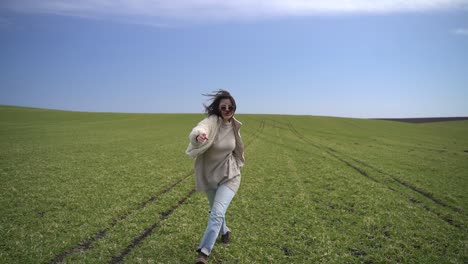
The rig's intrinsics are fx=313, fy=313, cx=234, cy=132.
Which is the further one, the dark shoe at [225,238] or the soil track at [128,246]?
the dark shoe at [225,238]

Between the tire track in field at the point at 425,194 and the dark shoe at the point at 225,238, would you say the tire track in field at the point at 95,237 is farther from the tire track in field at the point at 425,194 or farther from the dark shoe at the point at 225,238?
the tire track in field at the point at 425,194

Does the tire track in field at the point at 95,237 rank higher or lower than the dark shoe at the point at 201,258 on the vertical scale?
lower

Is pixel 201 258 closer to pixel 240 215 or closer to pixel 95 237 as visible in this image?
pixel 95 237

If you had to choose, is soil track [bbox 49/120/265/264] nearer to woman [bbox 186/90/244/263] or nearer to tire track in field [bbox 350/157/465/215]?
woman [bbox 186/90/244/263]

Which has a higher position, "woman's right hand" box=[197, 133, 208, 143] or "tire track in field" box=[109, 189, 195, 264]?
"woman's right hand" box=[197, 133, 208, 143]

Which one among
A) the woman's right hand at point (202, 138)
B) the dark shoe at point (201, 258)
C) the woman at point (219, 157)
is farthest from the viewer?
the woman at point (219, 157)

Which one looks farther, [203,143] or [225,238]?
[225,238]

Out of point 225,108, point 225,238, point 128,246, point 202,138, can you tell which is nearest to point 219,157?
point 202,138

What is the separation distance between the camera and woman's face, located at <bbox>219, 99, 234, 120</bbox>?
802 cm

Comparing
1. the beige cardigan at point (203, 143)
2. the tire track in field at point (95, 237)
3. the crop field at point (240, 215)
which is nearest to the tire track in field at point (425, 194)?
the crop field at point (240, 215)

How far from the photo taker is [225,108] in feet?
26.3

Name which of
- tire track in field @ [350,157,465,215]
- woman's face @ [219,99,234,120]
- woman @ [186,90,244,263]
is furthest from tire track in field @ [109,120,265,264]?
tire track in field @ [350,157,465,215]

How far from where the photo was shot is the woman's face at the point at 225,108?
8023 mm

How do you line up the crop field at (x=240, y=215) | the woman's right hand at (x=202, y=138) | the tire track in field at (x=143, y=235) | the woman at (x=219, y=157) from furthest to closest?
the crop field at (x=240, y=215) < the tire track in field at (x=143, y=235) < the woman at (x=219, y=157) < the woman's right hand at (x=202, y=138)
